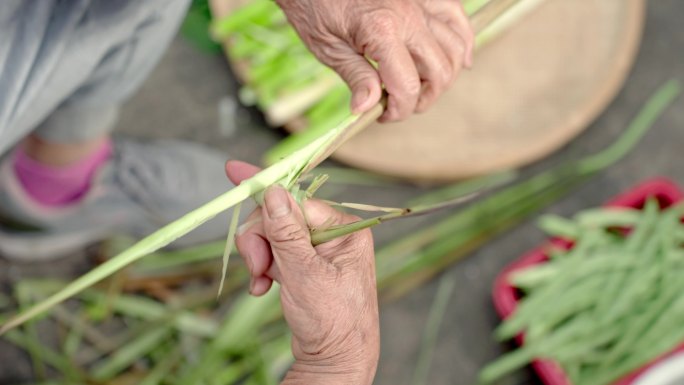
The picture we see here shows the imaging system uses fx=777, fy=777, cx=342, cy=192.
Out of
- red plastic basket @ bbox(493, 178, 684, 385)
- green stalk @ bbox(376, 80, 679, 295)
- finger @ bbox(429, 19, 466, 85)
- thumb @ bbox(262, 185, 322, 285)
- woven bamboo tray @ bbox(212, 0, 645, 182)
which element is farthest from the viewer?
woven bamboo tray @ bbox(212, 0, 645, 182)

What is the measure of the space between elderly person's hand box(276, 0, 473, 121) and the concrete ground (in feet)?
2.13

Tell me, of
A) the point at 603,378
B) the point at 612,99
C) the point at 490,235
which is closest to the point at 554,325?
the point at 603,378

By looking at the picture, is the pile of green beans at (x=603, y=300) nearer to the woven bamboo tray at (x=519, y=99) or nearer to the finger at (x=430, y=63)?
the woven bamboo tray at (x=519, y=99)

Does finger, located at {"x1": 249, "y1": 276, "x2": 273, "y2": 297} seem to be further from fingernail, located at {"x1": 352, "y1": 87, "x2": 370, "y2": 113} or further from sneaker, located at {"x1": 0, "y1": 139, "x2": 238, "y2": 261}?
sneaker, located at {"x1": 0, "y1": 139, "x2": 238, "y2": 261}

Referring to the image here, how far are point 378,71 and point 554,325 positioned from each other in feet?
2.11

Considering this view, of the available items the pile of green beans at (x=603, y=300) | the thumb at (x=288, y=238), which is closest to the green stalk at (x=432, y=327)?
the pile of green beans at (x=603, y=300)

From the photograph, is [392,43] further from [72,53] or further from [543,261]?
[543,261]

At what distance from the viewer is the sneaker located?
1422 millimetres

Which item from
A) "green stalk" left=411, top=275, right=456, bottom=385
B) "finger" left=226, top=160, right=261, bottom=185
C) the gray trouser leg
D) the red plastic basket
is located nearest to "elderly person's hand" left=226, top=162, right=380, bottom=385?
"finger" left=226, top=160, right=261, bottom=185

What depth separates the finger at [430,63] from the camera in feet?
2.85

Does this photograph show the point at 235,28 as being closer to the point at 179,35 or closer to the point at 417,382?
the point at 179,35

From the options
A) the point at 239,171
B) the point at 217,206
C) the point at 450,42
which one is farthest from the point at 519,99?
the point at 217,206

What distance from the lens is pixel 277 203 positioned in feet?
2.23

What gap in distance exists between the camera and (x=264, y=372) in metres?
1.21
